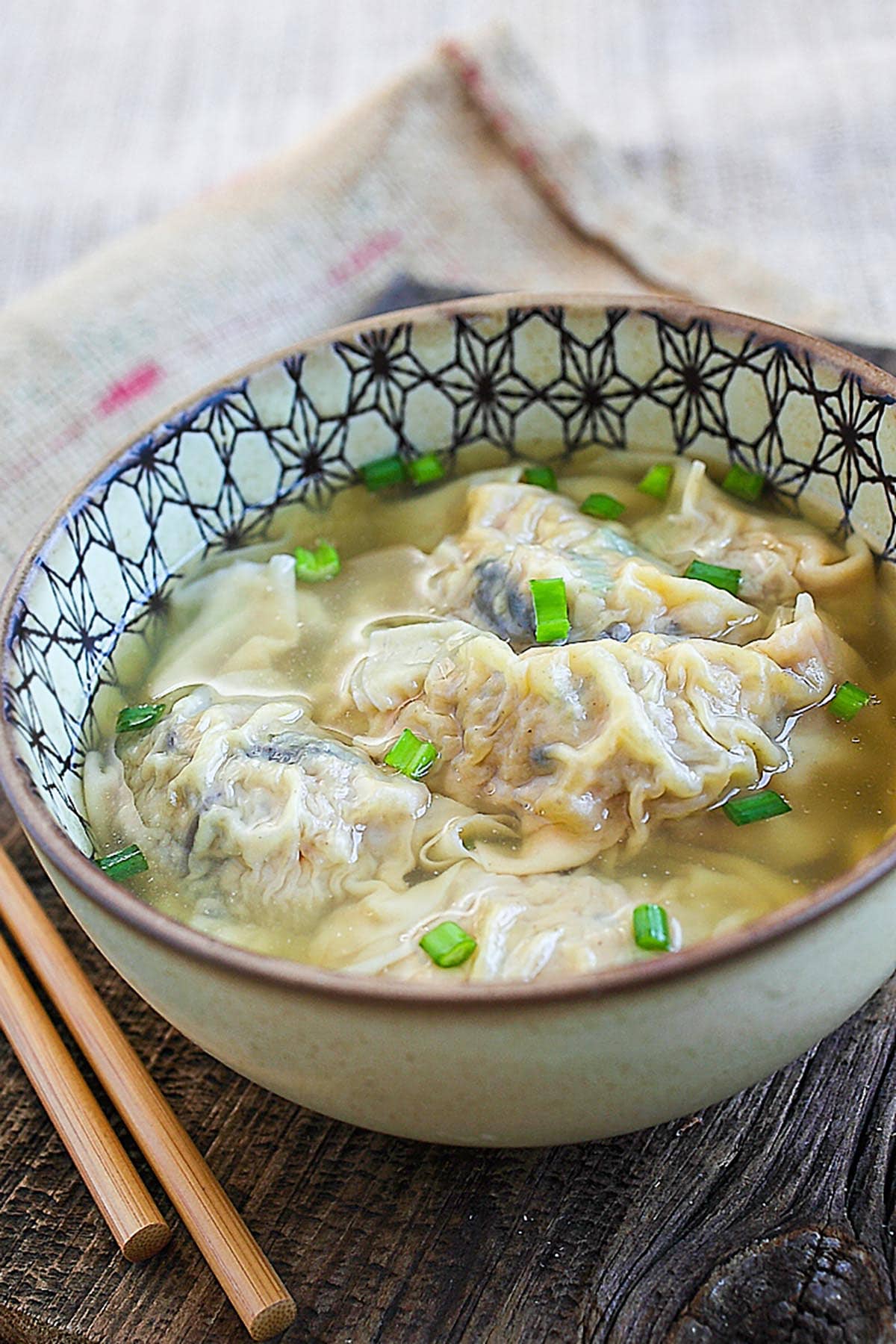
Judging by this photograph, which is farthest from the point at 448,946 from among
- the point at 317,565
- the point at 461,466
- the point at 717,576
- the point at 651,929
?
the point at 461,466

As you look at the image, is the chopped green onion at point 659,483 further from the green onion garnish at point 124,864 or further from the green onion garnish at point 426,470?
the green onion garnish at point 124,864

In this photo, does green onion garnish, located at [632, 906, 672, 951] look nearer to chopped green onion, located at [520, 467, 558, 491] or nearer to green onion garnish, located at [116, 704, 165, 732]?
green onion garnish, located at [116, 704, 165, 732]

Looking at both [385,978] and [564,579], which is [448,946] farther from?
[564,579]

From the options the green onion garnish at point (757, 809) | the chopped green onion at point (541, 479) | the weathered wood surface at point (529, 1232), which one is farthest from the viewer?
the chopped green onion at point (541, 479)

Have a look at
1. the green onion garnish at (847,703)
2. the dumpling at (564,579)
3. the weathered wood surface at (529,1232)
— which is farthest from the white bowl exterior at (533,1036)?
the dumpling at (564,579)

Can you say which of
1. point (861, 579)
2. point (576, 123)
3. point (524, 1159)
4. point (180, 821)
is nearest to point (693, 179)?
point (576, 123)

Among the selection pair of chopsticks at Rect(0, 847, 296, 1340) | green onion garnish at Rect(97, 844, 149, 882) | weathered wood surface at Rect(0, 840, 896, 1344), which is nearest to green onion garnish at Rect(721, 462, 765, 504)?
weathered wood surface at Rect(0, 840, 896, 1344)
